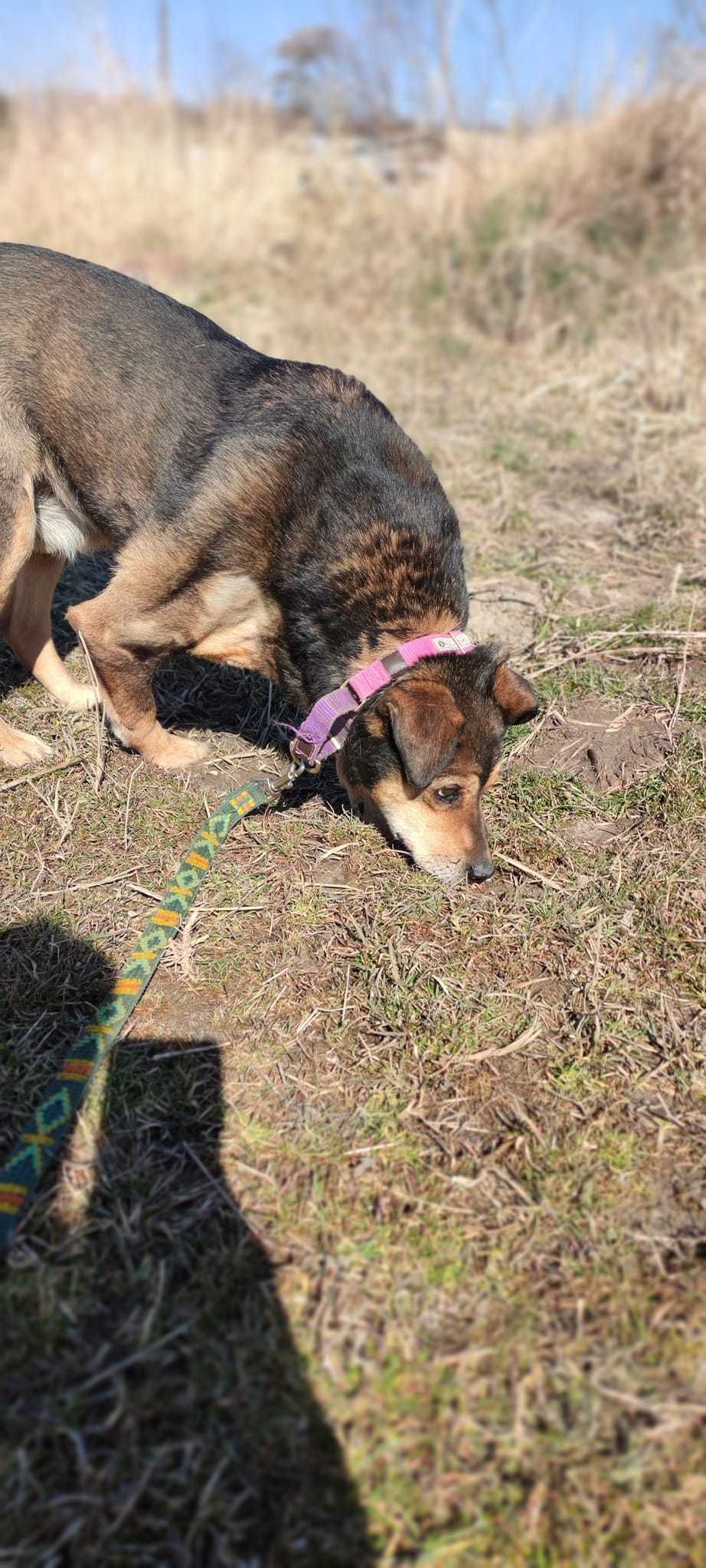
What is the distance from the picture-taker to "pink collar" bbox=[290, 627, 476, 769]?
3609mm

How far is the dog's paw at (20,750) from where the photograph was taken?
4.53 m

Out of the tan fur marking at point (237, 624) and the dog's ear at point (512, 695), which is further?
the tan fur marking at point (237, 624)

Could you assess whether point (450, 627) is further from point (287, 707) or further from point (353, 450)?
point (287, 707)

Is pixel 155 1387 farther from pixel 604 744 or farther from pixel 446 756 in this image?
pixel 604 744

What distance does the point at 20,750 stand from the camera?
180 inches

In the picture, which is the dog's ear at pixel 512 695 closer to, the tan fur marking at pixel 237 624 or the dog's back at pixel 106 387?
the tan fur marking at pixel 237 624

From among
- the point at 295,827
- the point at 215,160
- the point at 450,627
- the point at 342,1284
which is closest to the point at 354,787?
the point at 295,827

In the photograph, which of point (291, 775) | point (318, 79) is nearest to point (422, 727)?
point (291, 775)

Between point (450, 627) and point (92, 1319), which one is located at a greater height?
point (450, 627)

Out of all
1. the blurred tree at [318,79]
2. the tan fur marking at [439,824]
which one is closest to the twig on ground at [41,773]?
the tan fur marking at [439,824]

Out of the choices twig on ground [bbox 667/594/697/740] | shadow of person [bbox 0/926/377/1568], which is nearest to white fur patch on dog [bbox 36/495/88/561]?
shadow of person [bbox 0/926/377/1568]

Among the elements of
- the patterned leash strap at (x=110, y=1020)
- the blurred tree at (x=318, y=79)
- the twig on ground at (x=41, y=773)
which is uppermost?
the blurred tree at (x=318, y=79)

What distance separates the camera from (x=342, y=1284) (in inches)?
99.3

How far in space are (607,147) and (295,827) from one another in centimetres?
1081
